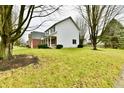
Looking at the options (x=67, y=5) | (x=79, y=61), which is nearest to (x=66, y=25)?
(x=67, y=5)

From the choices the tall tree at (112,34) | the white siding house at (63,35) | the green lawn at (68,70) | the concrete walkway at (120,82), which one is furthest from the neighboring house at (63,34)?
the concrete walkway at (120,82)

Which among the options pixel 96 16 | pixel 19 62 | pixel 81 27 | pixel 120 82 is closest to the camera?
pixel 120 82

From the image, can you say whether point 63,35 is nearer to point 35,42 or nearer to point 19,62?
Result: point 35,42

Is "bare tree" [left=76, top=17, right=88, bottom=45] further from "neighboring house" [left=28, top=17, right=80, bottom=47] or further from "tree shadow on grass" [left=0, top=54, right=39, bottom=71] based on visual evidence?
"tree shadow on grass" [left=0, top=54, right=39, bottom=71]

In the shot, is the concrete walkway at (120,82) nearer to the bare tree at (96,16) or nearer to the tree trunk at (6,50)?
the bare tree at (96,16)

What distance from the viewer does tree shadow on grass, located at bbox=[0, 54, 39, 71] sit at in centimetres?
287

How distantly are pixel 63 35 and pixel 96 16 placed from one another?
644 millimetres

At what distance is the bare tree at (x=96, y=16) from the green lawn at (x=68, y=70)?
0.23 metres

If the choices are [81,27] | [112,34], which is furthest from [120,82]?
[81,27]

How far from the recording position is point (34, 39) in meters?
3.00

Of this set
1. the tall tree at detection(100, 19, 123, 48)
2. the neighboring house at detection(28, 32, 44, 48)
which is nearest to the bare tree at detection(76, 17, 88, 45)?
the tall tree at detection(100, 19, 123, 48)

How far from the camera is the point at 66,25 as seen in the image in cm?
300
